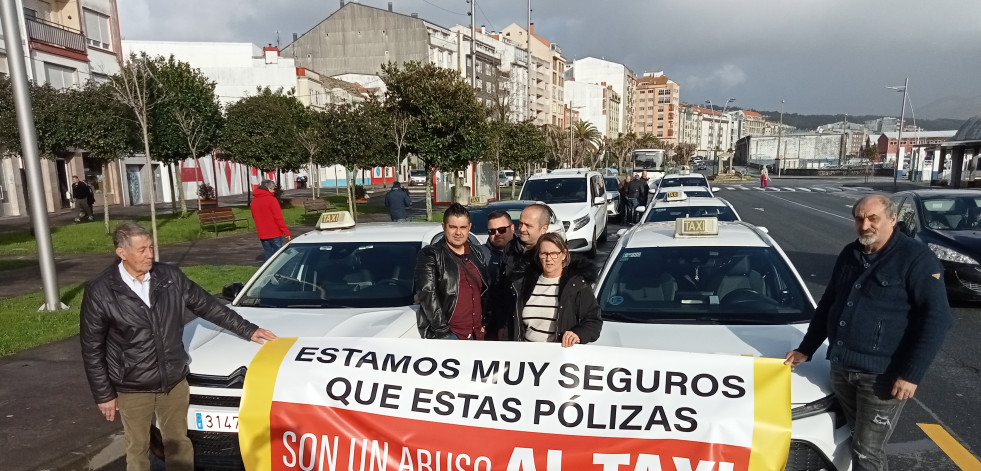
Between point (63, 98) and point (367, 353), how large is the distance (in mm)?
19520

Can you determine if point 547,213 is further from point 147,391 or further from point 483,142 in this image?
point 483,142

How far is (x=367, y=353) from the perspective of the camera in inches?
138

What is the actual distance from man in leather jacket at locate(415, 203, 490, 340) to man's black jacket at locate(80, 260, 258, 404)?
A: 1463 mm

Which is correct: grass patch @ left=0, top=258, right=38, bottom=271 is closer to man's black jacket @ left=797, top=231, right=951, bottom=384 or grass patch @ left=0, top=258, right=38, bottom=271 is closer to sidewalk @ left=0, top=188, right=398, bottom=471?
sidewalk @ left=0, top=188, right=398, bottom=471

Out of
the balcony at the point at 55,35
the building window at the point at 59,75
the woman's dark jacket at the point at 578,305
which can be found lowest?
the woman's dark jacket at the point at 578,305

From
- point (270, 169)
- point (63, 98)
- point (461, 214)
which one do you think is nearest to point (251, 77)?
point (270, 169)

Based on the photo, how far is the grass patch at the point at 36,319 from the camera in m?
6.99

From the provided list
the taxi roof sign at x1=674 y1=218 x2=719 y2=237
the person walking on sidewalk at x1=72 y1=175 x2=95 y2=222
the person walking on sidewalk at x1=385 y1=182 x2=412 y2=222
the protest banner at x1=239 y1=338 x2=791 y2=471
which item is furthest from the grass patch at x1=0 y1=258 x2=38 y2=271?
the taxi roof sign at x1=674 y1=218 x2=719 y2=237

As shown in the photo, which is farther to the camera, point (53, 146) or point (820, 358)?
point (53, 146)

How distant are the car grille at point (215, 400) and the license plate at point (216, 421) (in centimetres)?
5

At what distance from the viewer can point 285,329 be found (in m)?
4.13

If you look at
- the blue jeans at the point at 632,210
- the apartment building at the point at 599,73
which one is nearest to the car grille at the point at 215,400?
the blue jeans at the point at 632,210

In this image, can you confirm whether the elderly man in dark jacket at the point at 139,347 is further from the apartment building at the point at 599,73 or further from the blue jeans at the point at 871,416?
the apartment building at the point at 599,73

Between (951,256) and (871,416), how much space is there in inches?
260
